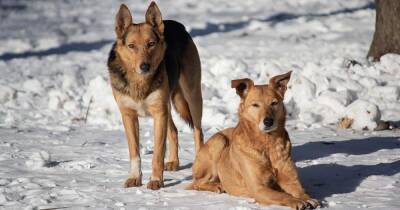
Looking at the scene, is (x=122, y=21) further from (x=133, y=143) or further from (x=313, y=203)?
(x=313, y=203)

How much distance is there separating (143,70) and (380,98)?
16.2 ft

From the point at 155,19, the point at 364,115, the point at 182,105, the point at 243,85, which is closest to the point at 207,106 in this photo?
the point at 182,105

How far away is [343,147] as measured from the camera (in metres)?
8.54

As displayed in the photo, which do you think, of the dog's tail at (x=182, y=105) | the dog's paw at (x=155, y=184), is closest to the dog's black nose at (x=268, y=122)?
the dog's paw at (x=155, y=184)

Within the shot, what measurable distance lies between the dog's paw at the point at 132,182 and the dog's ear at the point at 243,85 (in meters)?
1.50

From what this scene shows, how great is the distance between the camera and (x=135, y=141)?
292 inches

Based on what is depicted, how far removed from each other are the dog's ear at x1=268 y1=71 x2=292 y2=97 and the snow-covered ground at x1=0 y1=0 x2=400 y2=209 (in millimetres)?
993

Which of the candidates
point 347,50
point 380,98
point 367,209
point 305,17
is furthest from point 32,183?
point 305,17

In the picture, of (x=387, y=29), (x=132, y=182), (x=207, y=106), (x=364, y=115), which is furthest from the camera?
(x=387, y=29)

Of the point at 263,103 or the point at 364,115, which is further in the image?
the point at 364,115

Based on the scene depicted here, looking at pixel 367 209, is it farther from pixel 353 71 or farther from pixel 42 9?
pixel 42 9

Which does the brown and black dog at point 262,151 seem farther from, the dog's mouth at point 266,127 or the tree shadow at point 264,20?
the tree shadow at point 264,20

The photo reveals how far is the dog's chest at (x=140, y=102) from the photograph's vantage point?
289 inches

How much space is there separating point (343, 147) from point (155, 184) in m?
2.76
